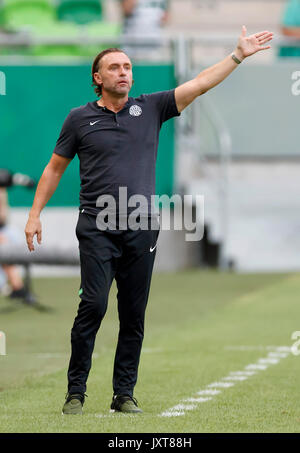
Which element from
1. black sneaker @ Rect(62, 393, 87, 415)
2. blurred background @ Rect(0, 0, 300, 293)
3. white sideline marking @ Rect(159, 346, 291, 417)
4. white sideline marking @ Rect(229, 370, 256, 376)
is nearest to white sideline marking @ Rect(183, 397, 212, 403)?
white sideline marking @ Rect(159, 346, 291, 417)

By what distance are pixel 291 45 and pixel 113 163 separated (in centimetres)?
1214

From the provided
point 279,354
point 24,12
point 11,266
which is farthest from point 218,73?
point 24,12

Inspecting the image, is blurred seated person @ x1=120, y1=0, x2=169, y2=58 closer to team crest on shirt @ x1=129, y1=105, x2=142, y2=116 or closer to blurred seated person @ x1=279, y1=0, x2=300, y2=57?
blurred seated person @ x1=279, y1=0, x2=300, y2=57

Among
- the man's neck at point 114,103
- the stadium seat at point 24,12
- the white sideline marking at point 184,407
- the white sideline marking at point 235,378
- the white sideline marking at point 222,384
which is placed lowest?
the white sideline marking at point 235,378

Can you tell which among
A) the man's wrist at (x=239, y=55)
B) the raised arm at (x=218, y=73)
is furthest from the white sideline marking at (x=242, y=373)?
the man's wrist at (x=239, y=55)

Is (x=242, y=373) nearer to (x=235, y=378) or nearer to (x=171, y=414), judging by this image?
(x=235, y=378)

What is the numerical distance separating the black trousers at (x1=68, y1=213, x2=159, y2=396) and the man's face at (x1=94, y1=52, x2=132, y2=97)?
2.43 feet

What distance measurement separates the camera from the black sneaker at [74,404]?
654 cm

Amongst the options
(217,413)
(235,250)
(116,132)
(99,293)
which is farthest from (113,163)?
(235,250)

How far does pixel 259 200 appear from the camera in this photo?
1889cm

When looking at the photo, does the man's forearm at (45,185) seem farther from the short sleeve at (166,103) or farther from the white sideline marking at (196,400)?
the white sideline marking at (196,400)

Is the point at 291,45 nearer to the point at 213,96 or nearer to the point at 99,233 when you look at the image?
the point at 213,96

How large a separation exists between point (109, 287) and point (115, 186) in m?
0.59

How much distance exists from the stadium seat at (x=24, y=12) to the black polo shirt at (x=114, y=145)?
1504cm
